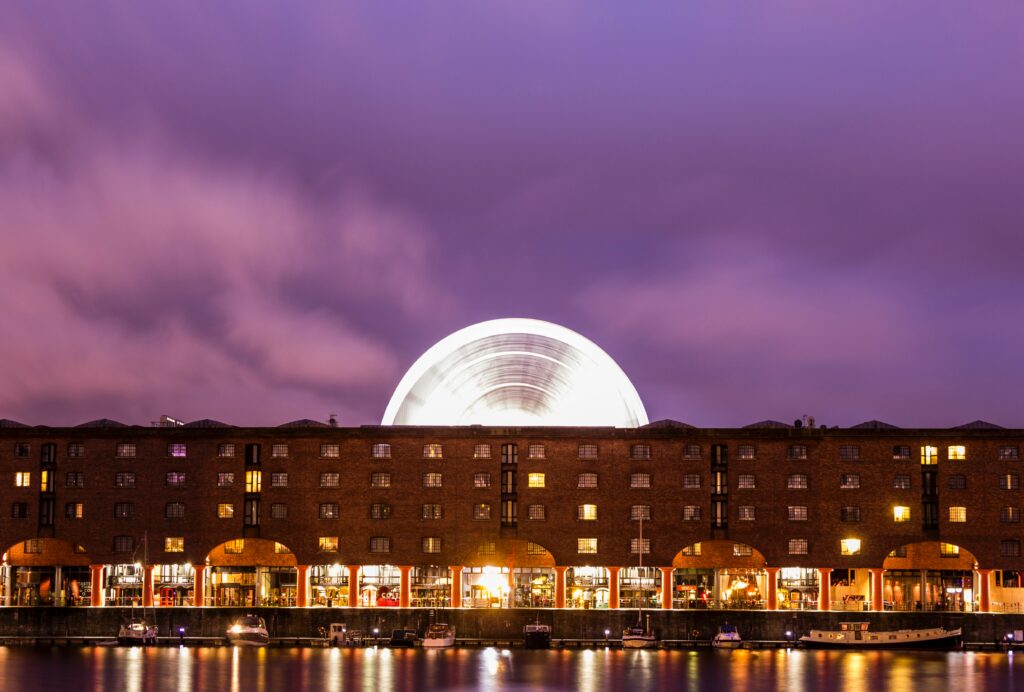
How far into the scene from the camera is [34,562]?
107938 millimetres

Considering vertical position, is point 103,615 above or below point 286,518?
below

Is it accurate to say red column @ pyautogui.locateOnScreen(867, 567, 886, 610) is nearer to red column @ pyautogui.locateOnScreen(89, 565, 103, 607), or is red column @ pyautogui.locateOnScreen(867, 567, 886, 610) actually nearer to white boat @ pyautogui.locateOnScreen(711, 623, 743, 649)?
white boat @ pyautogui.locateOnScreen(711, 623, 743, 649)

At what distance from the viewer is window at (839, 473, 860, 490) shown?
344ft

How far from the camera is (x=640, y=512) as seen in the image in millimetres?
105375

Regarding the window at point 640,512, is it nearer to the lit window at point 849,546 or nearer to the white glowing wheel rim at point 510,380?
the white glowing wheel rim at point 510,380

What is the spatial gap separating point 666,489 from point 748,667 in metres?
21.8

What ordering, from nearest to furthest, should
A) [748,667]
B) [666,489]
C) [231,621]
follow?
[748,667] → [231,621] → [666,489]

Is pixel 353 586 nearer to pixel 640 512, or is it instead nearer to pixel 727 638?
pixel 640 512

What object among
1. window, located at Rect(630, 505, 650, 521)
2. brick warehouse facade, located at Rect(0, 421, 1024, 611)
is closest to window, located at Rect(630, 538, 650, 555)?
brick warehouse facade, located at Rect(0, 421, 1024, 611)

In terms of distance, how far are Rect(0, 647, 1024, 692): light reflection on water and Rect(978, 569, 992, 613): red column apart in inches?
276

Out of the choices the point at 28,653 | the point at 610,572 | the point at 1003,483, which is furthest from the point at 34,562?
the point at 1003,483

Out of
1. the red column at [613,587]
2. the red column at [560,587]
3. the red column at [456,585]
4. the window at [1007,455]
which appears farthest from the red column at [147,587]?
the window at [1007,455]

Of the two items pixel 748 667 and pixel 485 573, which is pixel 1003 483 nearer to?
pixel 748 667

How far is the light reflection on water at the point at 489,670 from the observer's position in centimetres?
7638
